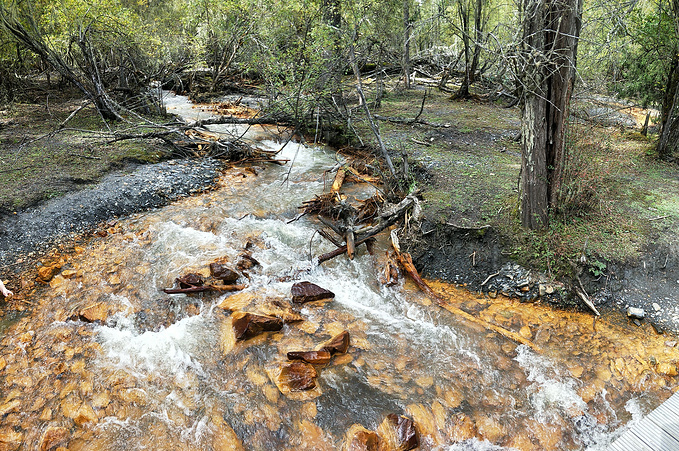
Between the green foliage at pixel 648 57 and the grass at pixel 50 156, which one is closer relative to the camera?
the grass at pixel 50 156

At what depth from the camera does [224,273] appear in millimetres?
5391

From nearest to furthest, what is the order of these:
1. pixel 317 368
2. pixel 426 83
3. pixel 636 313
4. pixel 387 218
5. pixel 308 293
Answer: pixel 317 368, pixel 636 313, pixel 308 293, pixel 387 218, pixel 426 83

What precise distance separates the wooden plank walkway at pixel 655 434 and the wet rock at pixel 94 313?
5229mm

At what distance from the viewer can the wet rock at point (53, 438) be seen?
3277mm

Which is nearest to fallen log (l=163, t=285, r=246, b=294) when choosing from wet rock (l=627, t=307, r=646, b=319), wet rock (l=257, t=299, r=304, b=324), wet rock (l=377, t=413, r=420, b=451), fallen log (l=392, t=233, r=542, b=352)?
wet rock (l=257, t=299, r=304, b=324)

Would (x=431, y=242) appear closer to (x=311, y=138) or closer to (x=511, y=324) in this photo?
(x=511, y=324)

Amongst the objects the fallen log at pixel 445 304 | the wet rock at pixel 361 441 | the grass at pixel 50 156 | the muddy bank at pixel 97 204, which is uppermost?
the grass at pixel 50 156

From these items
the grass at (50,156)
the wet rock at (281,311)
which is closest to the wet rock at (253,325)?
the wet rock at (281,311)

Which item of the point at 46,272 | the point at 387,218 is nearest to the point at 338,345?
the point at 387,218

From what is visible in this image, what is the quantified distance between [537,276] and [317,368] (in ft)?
10.2

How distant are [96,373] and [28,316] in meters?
1.50

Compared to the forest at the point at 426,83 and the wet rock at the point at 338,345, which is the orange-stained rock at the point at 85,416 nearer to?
the wet rock at the point at 338,345

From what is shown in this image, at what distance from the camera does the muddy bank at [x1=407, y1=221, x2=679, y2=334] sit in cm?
447

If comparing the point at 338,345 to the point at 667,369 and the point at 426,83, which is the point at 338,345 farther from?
the point at 426,83
